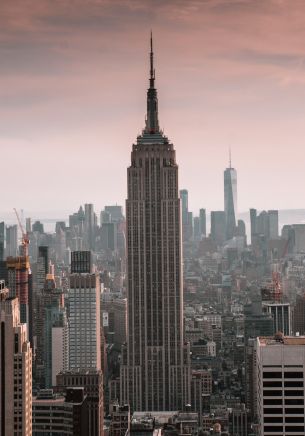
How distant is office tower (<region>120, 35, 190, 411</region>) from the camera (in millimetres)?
17828

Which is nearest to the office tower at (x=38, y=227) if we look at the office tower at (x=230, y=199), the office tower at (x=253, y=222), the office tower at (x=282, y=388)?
the office tower at (x=230, y=199)

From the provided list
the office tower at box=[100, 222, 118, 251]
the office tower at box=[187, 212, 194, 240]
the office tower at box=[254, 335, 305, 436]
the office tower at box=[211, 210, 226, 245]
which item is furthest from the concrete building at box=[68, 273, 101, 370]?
the office tower at box=[254, 335, 305, 436]

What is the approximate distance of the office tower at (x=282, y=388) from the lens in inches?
273

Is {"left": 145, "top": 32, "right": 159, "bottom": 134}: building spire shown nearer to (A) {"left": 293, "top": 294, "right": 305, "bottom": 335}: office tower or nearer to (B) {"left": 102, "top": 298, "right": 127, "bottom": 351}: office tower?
(B) {"left": 102, "top": 298, "right": 127, "bottom": 351}: office tower

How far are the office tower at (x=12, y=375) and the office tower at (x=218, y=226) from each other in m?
6.60

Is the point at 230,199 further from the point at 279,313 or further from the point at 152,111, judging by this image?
the point at 279,313

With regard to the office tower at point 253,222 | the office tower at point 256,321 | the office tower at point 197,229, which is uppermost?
the office tower at point 197,229

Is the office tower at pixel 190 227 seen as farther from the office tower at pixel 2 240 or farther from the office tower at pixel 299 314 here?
the office tower at pixel 2 240

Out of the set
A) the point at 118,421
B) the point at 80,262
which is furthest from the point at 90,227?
the point at 118,421

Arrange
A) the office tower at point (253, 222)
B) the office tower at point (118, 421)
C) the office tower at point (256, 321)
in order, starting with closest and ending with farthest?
1. the office tower at point (118, 421)
2. the office tower at point (253, 222)
3. the office tower at point (256, 321)

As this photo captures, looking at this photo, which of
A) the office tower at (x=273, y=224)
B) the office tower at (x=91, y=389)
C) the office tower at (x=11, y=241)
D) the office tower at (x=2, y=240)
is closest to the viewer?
the office tower at (x=91, y=389)

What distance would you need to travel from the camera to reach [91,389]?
37.8 feet

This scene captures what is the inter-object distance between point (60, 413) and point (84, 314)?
7391mm

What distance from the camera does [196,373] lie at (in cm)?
1706
